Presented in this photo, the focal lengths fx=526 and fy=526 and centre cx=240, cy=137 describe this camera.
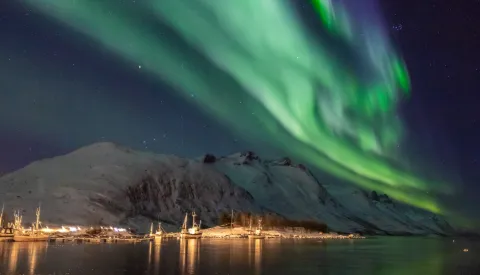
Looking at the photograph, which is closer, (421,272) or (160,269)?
(160,269)

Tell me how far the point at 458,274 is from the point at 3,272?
78767 millimetres

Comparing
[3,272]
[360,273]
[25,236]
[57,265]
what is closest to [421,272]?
[360,273]

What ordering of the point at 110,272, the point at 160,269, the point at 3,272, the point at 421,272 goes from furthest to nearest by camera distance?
the point at 421,272 < the point at 160,269 < the point at 110,272 < the point at 3,272

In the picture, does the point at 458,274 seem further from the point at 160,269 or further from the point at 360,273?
the point at 160,269

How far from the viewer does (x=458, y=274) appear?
98938mm

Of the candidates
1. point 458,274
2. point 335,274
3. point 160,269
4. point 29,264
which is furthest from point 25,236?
point 458,274

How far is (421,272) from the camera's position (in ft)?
336

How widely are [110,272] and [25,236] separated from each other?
132 meters

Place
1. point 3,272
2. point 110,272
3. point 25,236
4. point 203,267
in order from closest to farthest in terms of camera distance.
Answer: point 3,272
point 110,272
point 203,267
point 25,236

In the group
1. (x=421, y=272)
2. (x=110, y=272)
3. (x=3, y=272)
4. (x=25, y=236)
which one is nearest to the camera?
(x=3, y=272)

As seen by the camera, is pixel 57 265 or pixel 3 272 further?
pixel 57 265

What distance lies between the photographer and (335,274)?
92.1 metres

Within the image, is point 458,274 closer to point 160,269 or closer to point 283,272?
point 283,272

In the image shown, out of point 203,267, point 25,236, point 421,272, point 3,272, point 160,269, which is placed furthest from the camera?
point 25,236
